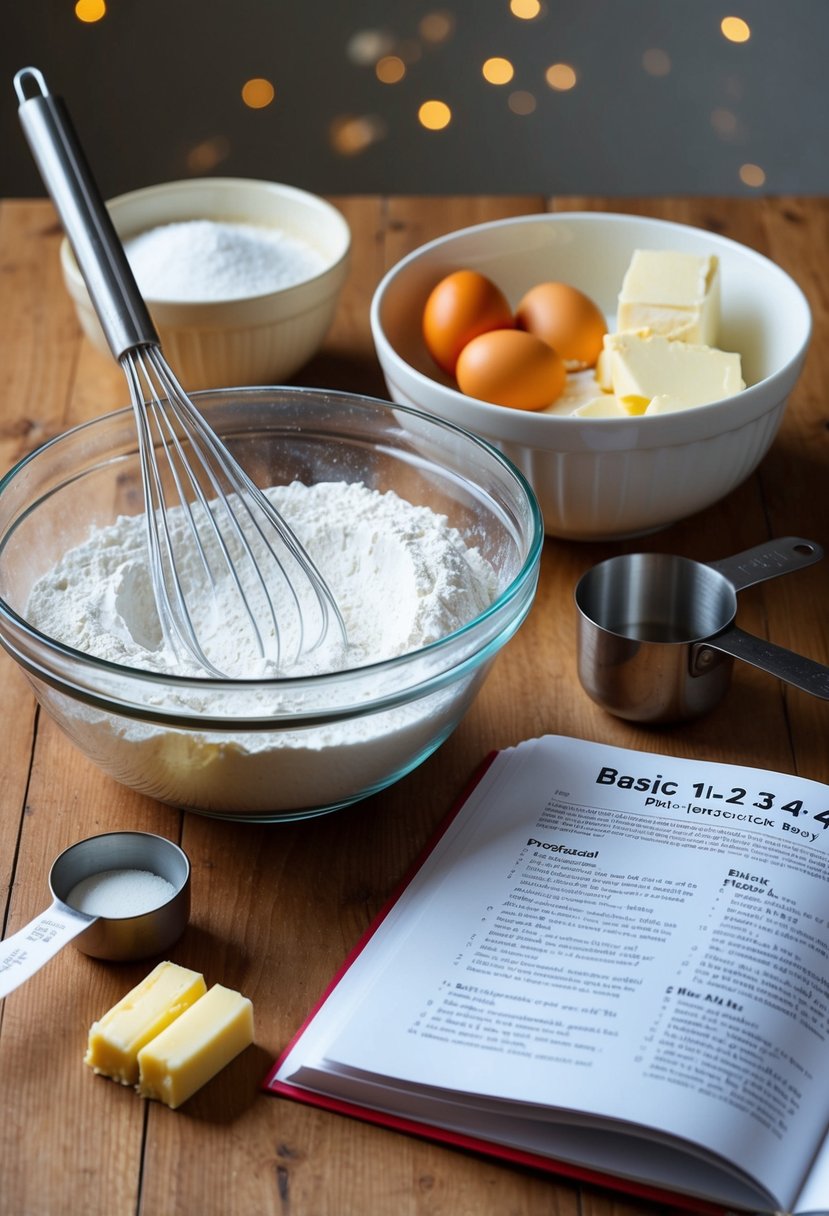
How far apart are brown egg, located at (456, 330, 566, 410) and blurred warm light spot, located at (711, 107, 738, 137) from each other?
5.44 ft

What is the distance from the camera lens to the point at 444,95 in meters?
2.51

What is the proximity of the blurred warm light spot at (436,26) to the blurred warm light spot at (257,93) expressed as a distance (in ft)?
1.03

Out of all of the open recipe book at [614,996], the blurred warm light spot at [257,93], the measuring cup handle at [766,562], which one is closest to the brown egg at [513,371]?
the measuring cup handle at [766,562]

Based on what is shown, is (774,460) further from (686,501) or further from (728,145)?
(728,145)

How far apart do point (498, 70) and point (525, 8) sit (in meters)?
0.12

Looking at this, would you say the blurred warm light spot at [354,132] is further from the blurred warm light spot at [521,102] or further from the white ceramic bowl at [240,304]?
the white ceramic bowl at [240,304]

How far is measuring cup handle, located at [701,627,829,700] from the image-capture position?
87cm

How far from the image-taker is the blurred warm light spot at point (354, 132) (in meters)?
2.51

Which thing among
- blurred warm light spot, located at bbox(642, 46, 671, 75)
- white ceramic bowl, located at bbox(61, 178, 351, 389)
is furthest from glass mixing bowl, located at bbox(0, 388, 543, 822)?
blurred warm light spot, located at bbox(642, 46, 671, 75)

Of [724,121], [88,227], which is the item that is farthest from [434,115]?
[88,227]

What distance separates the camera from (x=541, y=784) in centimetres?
87

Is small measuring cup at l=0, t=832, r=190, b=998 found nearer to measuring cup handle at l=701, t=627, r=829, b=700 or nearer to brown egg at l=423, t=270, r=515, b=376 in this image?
measuring cup handle at l=701, t=627, r=829, b=700

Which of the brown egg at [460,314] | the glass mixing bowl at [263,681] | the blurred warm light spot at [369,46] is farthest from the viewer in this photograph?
the blurred warm light spot at [369,46]

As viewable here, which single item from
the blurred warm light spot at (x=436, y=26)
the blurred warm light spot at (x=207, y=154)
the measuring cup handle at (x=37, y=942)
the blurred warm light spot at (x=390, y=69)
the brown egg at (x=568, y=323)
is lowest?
the blurred warm light spot at (x=207, y=154)
